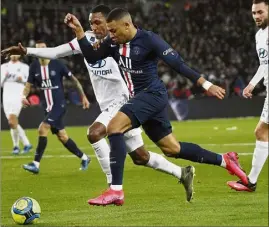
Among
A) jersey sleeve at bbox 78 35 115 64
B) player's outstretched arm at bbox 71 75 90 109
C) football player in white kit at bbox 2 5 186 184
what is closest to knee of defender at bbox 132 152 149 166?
football player in white kit at bbox 2 5 186 184

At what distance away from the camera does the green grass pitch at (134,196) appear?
8.09 m

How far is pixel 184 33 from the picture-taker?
123ft

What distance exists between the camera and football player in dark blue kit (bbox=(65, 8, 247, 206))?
28.1 ft

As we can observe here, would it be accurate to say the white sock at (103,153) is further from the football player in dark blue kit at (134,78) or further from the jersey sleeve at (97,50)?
the jersey sleeve at (97,50)

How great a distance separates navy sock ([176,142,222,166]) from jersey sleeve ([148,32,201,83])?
125 cm

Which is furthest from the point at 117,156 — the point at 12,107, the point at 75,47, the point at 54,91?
the point at 12,107

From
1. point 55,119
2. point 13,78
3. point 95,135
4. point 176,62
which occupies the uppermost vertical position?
point 176,62

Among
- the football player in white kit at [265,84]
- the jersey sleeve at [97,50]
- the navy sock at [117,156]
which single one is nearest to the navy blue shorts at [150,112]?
the navy sock at [117,156]

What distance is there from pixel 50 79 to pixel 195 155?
17.7 feet

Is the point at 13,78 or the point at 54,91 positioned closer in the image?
the point at 54,91

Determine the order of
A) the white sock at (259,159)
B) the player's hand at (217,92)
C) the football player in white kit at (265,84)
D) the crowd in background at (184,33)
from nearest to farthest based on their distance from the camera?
the player's hand at (217,92) < the football player in white kit at (265,84) < the white sock at (259,159) < the crowd in background at (184,33)

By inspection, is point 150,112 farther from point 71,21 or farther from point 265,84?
point 265,84

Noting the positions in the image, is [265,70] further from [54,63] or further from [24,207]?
[54,63]

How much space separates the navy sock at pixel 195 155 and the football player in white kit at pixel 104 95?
0.21m
